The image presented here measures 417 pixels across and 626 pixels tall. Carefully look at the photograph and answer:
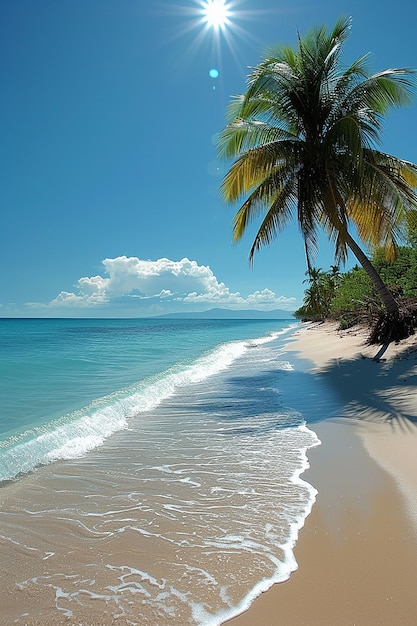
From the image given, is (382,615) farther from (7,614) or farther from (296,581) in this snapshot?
(7,614)

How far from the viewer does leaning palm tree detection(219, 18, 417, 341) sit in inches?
475

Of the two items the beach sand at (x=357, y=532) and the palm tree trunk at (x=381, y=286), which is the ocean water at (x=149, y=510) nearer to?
the beach sand at (x=357, y=532)

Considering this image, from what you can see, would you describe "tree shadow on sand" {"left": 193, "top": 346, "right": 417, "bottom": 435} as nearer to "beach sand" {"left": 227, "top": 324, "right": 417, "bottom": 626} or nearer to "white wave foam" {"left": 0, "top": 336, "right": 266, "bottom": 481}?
"beach sand" {"left": 227, "top": 324, "right": 417, "bottom": 626}

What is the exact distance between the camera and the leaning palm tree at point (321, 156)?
12.1 meters

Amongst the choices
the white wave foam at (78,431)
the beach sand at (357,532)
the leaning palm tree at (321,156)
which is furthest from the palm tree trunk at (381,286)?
the white wave foam at (78,431)

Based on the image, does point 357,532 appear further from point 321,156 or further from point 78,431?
point 321,156

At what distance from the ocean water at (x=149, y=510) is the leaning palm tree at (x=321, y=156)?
7.50 meters

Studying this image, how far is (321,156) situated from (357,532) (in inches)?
479

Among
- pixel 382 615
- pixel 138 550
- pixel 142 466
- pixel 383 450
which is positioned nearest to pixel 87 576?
pixel 138 550

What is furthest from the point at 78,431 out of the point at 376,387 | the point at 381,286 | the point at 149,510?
the point at 381,286

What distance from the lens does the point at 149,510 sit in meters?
3.61

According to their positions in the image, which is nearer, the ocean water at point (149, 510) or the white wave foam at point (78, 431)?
the ocean water at point (149, 510)

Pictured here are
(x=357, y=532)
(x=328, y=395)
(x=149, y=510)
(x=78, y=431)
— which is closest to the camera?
(x=357, y=532)

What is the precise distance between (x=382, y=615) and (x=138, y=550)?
1.74m
